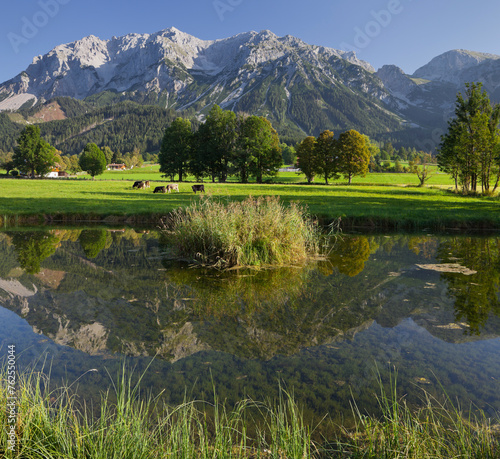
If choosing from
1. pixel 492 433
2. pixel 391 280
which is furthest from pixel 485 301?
pixel 492 433

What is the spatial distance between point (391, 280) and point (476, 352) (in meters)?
4.08

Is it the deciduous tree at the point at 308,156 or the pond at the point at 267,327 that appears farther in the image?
the deciduous tree at the point at 308,156

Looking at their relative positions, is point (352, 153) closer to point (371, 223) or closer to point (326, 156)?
point (326, 156)

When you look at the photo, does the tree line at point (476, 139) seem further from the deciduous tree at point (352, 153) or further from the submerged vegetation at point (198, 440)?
the submerged vegetation at point (198, 440)

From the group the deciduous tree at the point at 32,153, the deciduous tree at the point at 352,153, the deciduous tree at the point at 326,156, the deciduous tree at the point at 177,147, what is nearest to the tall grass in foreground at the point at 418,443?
the deciduous tree at the point at 352,153

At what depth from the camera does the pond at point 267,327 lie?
422cm

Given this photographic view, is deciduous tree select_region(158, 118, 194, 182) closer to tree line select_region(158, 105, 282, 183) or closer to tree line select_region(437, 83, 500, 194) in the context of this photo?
tree line select_region(158, 105, 282, 183)

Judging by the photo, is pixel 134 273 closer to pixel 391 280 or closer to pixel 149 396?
pixel 149 396

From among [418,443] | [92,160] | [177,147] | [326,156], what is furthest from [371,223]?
[92,160]

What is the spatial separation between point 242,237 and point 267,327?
4551 millimetres

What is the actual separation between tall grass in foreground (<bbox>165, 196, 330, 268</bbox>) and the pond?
0.59 m

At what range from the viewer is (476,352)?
511 centimetres

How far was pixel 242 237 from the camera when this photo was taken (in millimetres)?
10289

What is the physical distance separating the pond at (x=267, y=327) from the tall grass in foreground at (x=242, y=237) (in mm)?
590
